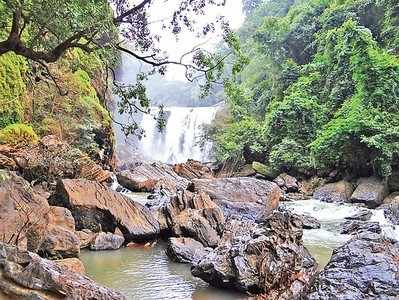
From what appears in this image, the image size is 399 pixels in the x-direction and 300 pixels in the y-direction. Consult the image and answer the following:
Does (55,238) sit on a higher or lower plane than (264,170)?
lower

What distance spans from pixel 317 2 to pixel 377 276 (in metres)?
29.5

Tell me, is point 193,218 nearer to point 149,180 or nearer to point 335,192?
point 149,180

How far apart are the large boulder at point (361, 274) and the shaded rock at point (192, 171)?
1806 cm

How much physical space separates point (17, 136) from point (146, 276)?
8.35 m

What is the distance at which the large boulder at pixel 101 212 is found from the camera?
10055mm

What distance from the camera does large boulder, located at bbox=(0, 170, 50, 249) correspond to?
725 centimetres

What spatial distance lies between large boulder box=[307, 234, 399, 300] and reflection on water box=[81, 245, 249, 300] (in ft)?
4.69

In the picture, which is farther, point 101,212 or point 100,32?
point 101,212

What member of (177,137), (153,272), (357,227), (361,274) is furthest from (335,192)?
(177,137)

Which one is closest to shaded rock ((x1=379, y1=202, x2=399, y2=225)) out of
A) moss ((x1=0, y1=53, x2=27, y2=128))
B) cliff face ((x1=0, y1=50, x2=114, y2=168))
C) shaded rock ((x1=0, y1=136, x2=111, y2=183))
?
shaded rock ((x1=0, y1=136, x2=111, y2=183))

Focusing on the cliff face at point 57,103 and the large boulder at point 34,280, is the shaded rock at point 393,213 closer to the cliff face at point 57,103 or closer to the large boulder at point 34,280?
the cliff face at point 57,103

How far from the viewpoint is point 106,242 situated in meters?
9.27

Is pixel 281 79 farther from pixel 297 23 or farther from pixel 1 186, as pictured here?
pixel 1 186

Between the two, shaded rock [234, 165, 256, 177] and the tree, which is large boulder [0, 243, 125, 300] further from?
shaded rock [234, 165, 256, 177]
